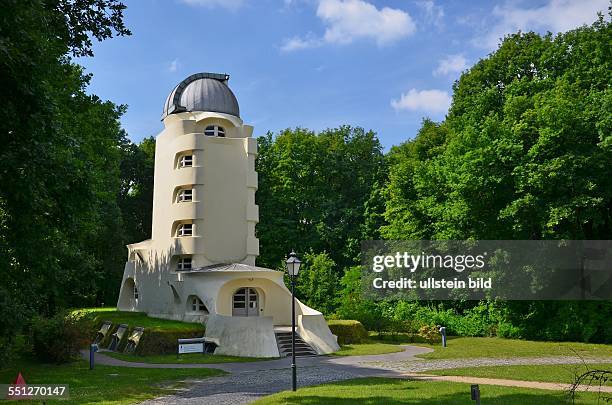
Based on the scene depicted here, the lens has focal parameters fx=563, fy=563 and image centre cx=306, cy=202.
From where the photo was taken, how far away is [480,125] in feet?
104

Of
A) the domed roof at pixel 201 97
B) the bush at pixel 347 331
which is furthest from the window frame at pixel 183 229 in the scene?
the bush at pixel 347 331

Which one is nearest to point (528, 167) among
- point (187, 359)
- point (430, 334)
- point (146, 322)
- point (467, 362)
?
point (430, 334)

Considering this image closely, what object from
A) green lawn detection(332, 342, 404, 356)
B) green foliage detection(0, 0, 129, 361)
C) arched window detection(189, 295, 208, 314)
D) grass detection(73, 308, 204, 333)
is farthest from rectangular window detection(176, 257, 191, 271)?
green foliage detection(0, 0, 129, 361)

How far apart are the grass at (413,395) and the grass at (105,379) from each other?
3.92 m

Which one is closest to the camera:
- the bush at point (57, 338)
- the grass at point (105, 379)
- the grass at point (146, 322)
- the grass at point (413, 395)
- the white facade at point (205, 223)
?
the grass at point (413, 395)

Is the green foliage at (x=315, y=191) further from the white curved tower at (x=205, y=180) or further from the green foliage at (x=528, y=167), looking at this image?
the white curved tower at (x=205, y=180)

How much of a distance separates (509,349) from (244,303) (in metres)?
13.9

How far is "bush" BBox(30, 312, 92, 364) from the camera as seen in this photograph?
72.2ft

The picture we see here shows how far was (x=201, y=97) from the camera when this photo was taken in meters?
34.8

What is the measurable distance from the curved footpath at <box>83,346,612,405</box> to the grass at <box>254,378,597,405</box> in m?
1.05

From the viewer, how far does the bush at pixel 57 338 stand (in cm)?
2200

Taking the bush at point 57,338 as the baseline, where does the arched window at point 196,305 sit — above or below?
above

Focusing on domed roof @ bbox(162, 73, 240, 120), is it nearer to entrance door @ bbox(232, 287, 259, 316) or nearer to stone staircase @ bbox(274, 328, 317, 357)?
entrance door @ bbox(232, 287, 259, 316)

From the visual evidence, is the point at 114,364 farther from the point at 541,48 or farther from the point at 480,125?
the point at 541,48
